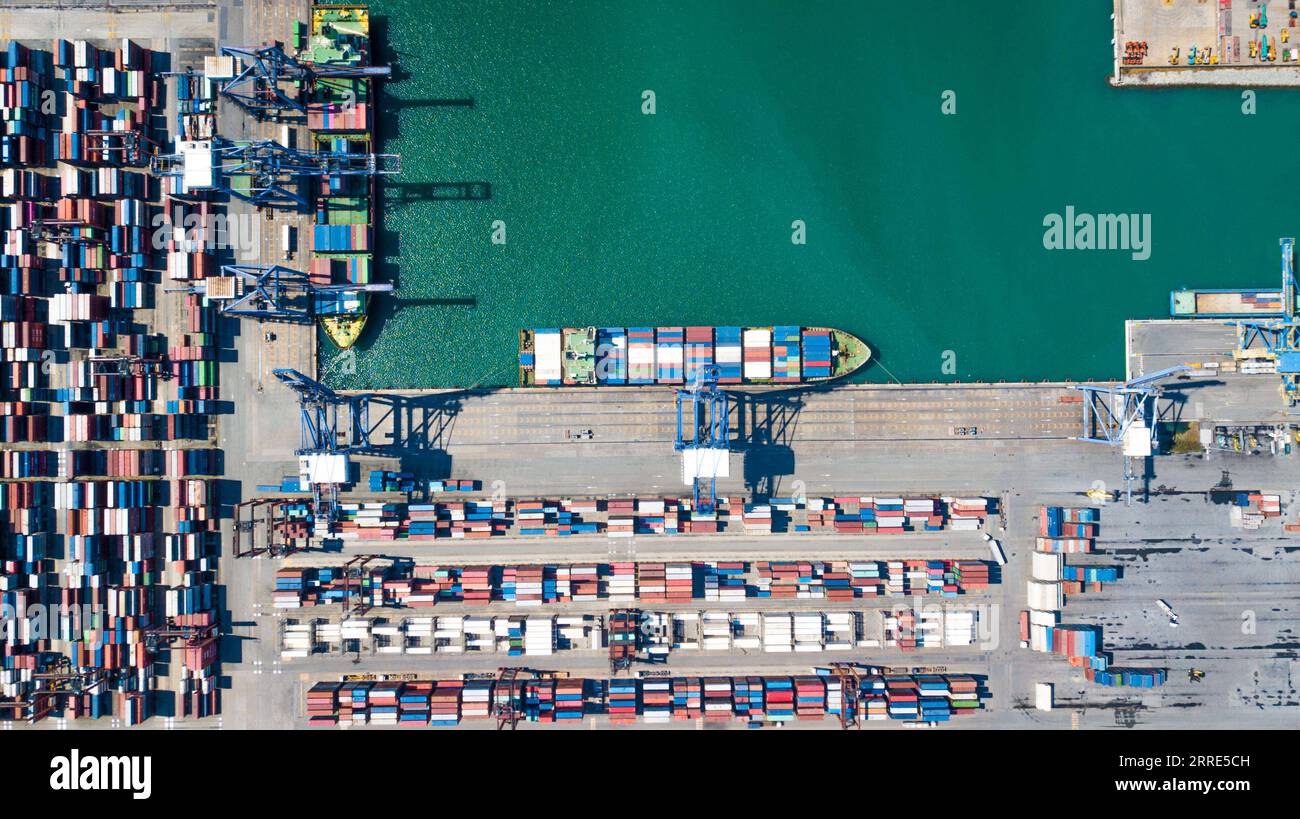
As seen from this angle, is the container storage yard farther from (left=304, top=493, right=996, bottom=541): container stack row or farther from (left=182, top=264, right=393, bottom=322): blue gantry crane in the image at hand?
(left=304, top=493, right=996, bottom=541): container stack row

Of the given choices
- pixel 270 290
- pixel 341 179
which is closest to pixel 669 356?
pixel 341 179

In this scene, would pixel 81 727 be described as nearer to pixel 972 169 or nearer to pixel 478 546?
pixel 478 546

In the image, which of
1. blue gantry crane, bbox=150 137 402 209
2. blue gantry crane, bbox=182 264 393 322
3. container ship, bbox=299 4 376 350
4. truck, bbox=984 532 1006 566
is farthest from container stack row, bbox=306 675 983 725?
blue gantry crane, bbox=150 137 402 209

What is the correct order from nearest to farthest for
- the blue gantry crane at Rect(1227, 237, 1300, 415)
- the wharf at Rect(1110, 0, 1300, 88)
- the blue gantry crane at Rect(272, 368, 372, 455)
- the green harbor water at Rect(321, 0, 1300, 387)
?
1. the blue gantry crane at Rect(272, 368, 372, 455)
2. the blue gantry crane at Rect(1227, 237, 1300, 415)
3. the wharf at Rect(1110, 0, 1300, 88)
4. the green harbor water at Rect(321, 0, 1300, 387)

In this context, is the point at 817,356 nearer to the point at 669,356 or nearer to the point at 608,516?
the point at 669,356

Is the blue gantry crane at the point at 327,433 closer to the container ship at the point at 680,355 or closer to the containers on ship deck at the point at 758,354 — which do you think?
the container ship at the point at 680,355

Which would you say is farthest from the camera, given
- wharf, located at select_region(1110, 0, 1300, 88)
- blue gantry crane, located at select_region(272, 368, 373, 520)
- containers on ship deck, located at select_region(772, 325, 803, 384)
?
wharf, located at select_region(1110, 0, 1300, 88)
